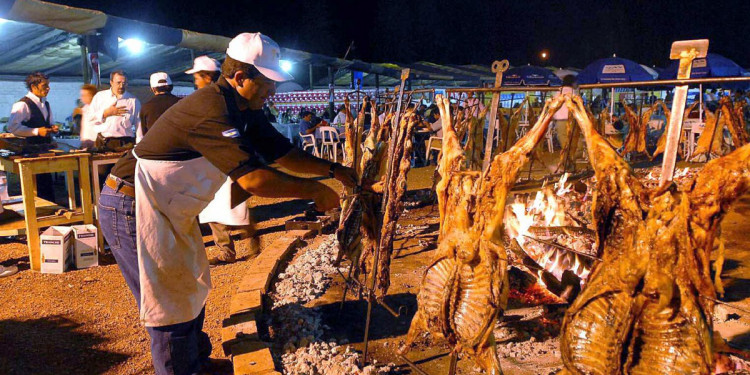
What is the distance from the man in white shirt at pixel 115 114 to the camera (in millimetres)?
6840

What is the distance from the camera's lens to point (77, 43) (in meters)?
10.3

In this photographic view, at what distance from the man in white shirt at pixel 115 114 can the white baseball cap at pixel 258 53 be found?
4415 mm

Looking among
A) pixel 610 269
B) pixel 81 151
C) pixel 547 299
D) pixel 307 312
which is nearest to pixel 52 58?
pixel 81 151

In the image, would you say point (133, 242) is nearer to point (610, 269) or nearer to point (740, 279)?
point (610, 269)

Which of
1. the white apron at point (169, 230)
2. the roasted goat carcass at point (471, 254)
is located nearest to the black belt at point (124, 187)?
the white apron at point (169, 230)

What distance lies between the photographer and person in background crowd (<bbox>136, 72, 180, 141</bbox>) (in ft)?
20.4

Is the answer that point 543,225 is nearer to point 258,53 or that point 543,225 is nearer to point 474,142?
point 258,53

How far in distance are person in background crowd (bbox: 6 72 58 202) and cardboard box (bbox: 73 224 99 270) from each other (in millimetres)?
1673

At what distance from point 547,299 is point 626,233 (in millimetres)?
2303

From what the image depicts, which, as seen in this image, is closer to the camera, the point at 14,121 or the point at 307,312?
the point at 307,312

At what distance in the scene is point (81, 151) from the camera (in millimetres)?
6379

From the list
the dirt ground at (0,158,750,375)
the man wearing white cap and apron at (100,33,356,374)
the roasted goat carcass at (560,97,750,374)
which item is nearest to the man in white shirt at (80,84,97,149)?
the dirt ground at (0,158,750,375)

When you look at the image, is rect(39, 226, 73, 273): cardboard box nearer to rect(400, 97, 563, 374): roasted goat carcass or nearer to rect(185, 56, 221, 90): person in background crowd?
rect(185, 56, 221, 90): person in background crowd

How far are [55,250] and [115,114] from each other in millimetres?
1953
